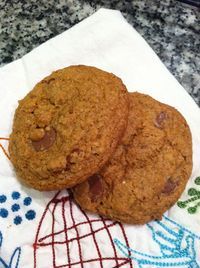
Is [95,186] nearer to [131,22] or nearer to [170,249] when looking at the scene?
[170,249]

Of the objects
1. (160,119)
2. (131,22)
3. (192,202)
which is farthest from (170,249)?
(131,22)

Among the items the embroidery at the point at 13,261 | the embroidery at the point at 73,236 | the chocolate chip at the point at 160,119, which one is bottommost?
the embroidery at the point at 13,261

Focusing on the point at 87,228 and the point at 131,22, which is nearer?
the point at 87,228

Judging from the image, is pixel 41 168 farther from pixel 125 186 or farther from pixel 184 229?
pixel 184 229

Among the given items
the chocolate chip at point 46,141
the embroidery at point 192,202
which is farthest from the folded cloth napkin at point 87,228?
the chocolate chip at point 46,141

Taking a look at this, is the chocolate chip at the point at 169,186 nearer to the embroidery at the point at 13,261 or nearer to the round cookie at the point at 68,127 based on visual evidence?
the round cookie at the point at 68,127
